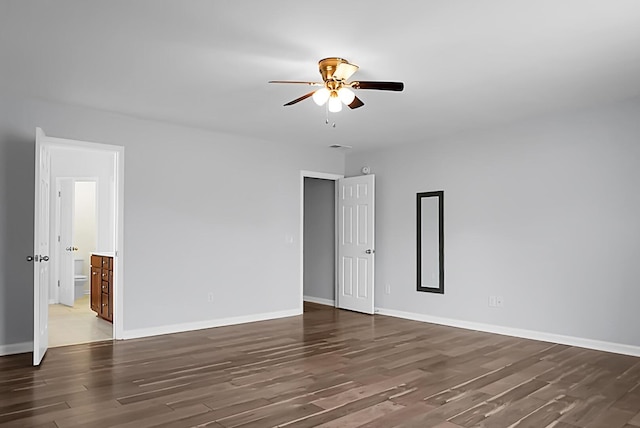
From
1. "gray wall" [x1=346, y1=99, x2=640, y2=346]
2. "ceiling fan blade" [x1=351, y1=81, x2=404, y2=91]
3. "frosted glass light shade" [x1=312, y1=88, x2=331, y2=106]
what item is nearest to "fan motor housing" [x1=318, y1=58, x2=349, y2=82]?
"frosted glass light shade" [x1=312, y1=88, x2=331, y2=106]

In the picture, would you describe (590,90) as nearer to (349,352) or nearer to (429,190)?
→ (429,190)

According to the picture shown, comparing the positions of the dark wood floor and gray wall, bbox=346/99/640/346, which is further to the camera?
gray wall, bbox=346/99/640/346

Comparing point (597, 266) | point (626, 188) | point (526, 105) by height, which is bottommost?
point (597, 266)

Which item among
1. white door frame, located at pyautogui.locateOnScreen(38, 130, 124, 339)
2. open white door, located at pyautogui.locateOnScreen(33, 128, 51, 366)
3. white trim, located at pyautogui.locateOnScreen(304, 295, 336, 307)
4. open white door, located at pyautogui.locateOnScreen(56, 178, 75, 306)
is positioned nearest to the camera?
open white door, located at pyautogui.locateOnScreen(33, 128, 51, 366)

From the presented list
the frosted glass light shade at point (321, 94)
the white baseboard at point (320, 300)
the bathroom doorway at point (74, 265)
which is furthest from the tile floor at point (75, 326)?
the frosted glass light shade at point (321, 94)

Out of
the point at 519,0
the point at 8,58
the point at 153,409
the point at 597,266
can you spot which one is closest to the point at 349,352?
the point at 153,409

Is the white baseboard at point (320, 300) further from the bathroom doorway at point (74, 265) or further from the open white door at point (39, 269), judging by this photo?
the open white door at point (39, 269)

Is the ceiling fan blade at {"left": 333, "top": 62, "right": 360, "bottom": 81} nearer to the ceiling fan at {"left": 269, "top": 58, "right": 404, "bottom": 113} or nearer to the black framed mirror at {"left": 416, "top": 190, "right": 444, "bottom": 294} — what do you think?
the ceiling fan at {"left": 269, "top": 58, "right": 404, "bottom": 113}

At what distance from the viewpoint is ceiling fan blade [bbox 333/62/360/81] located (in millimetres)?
3676

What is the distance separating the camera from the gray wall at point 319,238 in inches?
319

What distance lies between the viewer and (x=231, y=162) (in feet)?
20.8

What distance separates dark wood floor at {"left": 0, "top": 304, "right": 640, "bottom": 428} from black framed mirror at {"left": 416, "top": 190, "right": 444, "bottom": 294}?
1013 mm

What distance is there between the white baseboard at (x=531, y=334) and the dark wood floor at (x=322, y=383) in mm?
170

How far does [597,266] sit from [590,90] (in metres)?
1.80
